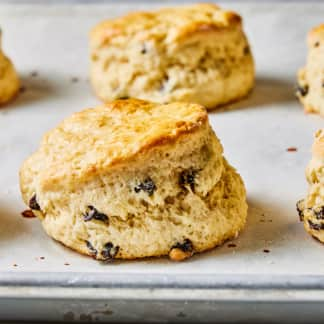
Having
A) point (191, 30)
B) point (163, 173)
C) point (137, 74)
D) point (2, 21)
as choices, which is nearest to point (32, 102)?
point (137, 74)

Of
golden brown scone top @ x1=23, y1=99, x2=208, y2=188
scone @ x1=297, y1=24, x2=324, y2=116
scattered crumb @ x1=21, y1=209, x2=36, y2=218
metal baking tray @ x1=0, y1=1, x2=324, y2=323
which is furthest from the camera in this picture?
scone @ x1=297, y1=24, x2=324, y2=116

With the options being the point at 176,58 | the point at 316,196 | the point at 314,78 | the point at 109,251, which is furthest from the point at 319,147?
the point at 176,58

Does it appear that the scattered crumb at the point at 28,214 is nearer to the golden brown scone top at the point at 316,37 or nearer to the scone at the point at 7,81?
the scone at the point at 7,81

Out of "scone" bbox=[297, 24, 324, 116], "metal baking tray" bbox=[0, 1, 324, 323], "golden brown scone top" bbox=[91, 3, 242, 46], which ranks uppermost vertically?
"golden brown scone top" bbox=[91, 3, 242, 46]

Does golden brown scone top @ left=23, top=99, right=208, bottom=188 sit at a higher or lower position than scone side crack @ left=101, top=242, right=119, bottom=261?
higher

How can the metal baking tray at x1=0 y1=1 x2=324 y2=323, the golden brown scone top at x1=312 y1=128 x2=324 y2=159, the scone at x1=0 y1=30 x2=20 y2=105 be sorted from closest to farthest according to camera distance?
the metal baking tray at x1=0 y1=1 x2=324 y2=323, the golden brown scone top at x1=312 y1=128 x2=324 y2=159, the scone at x1=0 y1=30 x2=20 y2=105

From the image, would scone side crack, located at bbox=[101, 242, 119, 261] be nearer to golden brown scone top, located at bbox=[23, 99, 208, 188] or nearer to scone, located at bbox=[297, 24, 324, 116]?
golden brown scone top, located at bbox=[23, 99, 208, 188]

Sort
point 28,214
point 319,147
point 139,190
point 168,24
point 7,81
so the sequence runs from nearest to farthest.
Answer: point 139,190
point 319,147
point 28,214
point 168,24
point 7,81

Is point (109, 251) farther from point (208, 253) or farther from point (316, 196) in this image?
point (316, 196)

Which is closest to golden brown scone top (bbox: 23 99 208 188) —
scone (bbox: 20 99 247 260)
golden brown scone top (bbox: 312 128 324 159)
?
scone (bbox: 20 99 247 260)
